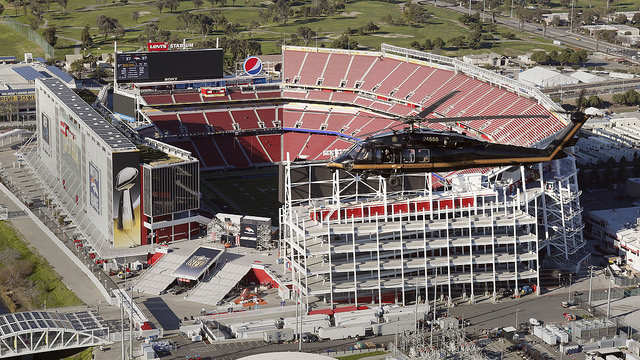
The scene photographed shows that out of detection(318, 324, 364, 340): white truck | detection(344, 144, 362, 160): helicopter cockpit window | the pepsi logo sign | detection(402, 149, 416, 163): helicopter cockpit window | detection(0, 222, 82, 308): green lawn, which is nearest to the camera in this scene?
detection(344, 144, 362, 160): helicopter cockpit window

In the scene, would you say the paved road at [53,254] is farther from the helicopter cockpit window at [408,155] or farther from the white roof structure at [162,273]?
the helicopter cockpit window at [408,155]

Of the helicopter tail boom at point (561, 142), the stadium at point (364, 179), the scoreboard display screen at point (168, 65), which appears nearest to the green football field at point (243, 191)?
the stadium at point (364, 179)

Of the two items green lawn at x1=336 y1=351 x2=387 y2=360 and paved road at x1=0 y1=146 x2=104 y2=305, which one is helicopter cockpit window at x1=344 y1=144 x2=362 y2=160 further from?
paved road at x1=0 y1=146 x2=104 y2=305

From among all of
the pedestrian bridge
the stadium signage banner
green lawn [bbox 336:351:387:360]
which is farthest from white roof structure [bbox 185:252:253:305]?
the stadium signage banner

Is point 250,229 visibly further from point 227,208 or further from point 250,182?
point 250,182

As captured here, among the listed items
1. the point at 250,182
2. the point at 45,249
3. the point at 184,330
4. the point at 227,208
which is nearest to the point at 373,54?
the point at 250,182

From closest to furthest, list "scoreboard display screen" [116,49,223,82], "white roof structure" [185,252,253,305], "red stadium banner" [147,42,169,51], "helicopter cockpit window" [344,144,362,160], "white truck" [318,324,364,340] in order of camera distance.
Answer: "helicopter cockpit window" [344,144,362,160] < "white truck" [318,324,364,340] < "white roof structure" [185,252,253,305] < "scoreboard display screen" [116,49,223,82] < "red stadium banner" [147,42,169,51]

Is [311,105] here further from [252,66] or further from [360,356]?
[360,356]

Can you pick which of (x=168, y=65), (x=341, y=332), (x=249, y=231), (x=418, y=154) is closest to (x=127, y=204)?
(x=249, y=231)
